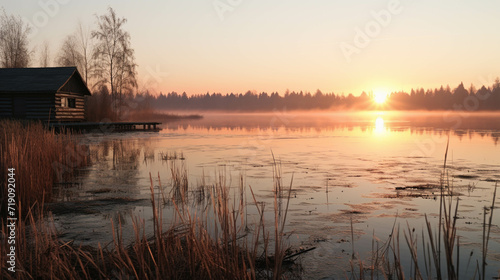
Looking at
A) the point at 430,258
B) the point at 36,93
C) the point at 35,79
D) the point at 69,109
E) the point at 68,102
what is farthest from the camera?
the point at 68,102

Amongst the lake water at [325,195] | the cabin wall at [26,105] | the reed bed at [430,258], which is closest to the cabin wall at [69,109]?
the cabin wall at [26,105]

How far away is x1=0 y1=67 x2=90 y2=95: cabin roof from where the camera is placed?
31172 mm

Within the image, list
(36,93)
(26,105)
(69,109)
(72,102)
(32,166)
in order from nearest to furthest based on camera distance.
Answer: (32,166), (36,93), (26,105), (69,109), (72,102)

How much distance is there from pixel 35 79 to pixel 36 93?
2.06 m

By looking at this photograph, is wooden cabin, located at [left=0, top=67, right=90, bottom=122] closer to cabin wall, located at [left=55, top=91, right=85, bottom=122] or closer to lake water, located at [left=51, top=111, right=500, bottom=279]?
cabin wall, located at [left=55, top=91, right=85, bottom=122]

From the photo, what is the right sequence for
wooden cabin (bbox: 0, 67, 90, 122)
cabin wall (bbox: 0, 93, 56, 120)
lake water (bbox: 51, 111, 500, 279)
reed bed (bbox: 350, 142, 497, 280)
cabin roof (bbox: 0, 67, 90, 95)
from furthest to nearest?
1. cabin wall (bbox: 0, 93, 56, 120)
2. wooden cabin (bbox: 0, 67, 90, 122)
3. cabin roof (bbox: 0, 67, 90, 95)
4. lake water (bbox: 51, 111, 500, 279)
5. reed bed (bbox: 350, 142, 497, 280)

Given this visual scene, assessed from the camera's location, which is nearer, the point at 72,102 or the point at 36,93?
the point at 36,93

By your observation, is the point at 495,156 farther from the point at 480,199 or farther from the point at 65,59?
the point at 65,59

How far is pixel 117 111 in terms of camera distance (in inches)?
1980

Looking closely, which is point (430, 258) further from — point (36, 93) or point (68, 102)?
point (68, 102)

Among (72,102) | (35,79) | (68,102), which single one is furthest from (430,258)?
(72,102)

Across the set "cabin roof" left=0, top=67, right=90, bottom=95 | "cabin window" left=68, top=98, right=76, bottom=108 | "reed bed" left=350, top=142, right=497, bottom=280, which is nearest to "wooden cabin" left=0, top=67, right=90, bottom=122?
"cabin roof" left=0, top=67, right=90, bottom=95

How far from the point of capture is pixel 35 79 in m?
33.0

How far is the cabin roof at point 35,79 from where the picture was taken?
102 ft
